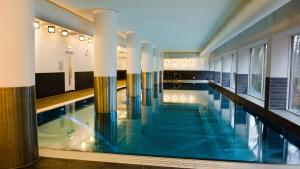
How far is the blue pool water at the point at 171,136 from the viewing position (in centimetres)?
427

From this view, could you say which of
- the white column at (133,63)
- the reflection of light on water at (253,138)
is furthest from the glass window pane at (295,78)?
the white column at (133,63)

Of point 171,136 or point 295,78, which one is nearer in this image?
point 171,136

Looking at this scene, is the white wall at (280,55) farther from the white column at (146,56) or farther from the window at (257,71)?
the white column at (146,56)

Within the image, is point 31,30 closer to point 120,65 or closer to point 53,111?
point 53,111

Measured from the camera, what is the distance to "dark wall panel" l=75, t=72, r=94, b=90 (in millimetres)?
13903

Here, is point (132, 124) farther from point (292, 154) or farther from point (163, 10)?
point (292, 154)

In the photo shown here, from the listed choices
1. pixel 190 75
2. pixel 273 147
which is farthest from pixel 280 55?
pixel 190 75

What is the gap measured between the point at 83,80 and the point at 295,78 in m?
11.0

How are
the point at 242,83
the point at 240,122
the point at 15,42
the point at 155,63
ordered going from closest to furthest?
the point at 15,42, the point at 240,122, the point at 242,83, the point at 155,63

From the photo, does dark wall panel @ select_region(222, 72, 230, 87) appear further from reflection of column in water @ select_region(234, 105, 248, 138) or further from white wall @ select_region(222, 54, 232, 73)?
reflection of column in water @ select_region(234, 105, 248, 138)

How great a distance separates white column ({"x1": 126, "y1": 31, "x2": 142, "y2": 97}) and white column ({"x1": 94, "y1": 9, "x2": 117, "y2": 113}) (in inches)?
174

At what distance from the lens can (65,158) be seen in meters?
3.59

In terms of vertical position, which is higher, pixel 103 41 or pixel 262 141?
pixel 103 41

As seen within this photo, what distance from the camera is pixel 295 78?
705cm
